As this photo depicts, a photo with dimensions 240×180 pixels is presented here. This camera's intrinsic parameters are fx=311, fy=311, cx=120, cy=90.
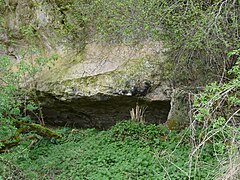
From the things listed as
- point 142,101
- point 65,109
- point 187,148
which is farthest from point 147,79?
point 65,109

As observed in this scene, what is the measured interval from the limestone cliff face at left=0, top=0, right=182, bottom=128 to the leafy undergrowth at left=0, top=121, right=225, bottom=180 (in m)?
0.82

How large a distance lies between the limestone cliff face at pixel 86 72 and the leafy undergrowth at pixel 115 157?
A: 822 mm

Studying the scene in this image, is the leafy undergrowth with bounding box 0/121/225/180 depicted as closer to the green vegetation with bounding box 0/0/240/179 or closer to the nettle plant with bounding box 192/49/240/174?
the green vegetation with bounding box 0/0/240/179

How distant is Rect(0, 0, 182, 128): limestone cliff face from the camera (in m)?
6.50

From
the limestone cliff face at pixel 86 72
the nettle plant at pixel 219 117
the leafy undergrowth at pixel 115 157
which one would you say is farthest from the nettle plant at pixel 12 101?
the nettle plant at pixel 219 117

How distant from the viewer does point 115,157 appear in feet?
17.3

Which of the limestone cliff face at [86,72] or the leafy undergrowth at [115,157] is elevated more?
the limestone cliff face at [86,72]

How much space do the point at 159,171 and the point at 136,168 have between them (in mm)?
374

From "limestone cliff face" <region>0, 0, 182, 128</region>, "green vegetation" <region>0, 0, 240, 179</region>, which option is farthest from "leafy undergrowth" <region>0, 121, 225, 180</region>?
"limestone cliff face" <region>0, 0, 182, 128</region>

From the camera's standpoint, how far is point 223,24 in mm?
4410

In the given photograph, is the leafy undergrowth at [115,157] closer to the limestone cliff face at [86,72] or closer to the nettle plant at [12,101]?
the nettle plant at [12,101]

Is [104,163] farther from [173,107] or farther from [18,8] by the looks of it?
[18,8]

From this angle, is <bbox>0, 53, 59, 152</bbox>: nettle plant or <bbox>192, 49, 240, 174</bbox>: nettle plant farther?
<bbox>0, 53, 59, 152</bbox>: nettle plant

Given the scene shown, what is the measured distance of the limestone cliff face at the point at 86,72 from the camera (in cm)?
650
